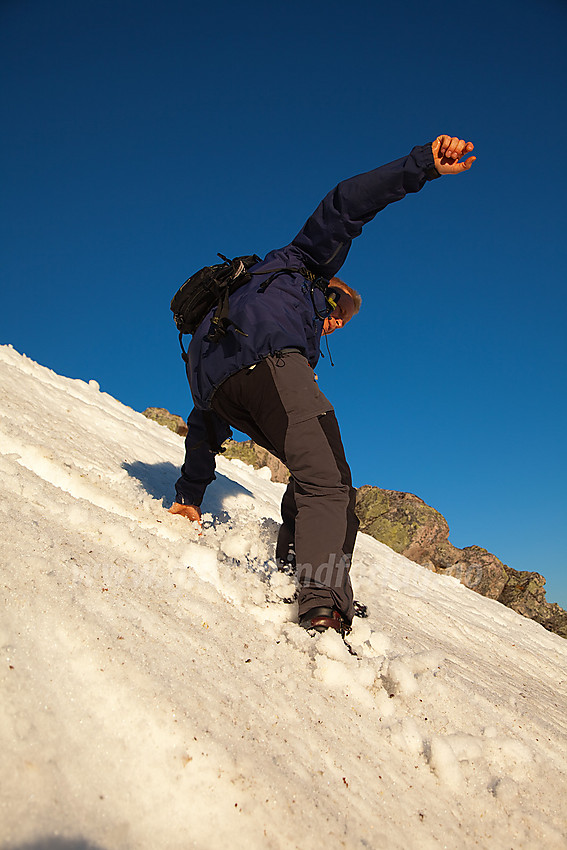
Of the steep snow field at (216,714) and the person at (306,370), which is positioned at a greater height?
the person at (306,370)

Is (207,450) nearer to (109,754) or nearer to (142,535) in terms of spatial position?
(142,535)

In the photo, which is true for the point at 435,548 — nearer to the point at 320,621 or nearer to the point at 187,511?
the point at 187,511

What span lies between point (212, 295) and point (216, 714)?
104 inches

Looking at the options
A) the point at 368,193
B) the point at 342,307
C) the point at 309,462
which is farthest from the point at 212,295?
the point at 309,462

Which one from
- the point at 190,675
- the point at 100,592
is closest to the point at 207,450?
the point at 100,592

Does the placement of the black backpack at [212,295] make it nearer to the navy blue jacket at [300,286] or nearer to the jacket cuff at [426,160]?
the navy blue jacket at [300,286]

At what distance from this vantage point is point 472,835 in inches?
67.7

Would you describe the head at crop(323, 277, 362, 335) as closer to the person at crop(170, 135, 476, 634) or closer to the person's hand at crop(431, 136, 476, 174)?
the person at crop(170, 135, 476, 634)

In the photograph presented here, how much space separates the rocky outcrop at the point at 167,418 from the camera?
13.9 meters

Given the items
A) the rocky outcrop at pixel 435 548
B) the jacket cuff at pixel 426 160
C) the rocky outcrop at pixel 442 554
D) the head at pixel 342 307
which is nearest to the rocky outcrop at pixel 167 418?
the rocky outcrop at pixel 435 548

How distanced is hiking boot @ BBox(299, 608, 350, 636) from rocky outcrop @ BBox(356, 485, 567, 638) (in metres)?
9.55

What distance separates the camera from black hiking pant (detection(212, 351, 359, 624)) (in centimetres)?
273

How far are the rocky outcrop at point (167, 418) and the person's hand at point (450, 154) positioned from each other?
1125 cm

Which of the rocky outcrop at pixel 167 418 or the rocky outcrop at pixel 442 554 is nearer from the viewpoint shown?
the rocky outcrop at pixel 442 554
